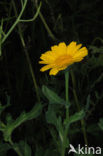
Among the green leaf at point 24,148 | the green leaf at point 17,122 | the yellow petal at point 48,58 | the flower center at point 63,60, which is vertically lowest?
the green leaf at point 24,148

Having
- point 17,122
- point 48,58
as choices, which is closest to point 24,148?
point 17,122

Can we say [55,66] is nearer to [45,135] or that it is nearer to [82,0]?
[45,135]

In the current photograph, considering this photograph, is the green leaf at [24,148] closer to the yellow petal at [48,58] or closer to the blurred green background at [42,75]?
the blurred green background at [42,75]

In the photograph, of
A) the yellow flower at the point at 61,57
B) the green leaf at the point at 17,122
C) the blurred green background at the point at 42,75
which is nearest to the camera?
the yellow flower at the point at 61,57

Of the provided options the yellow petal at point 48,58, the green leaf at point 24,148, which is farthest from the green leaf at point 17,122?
the yellow petal at point 48,58

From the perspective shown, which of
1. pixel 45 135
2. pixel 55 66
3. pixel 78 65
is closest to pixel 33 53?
pixel 78 65

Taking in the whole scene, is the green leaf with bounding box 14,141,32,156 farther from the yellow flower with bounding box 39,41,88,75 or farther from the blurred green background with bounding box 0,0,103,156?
the yellow flower with bounding box 39,41,88,75

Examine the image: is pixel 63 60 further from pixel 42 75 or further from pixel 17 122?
pixel 42 75
